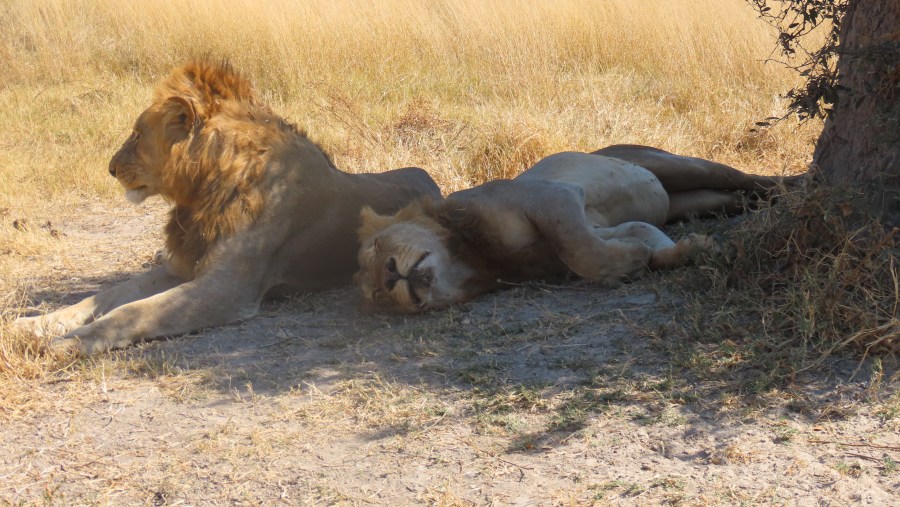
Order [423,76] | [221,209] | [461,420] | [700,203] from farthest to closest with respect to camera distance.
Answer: [423,76], [700,203], [221,209], [461,420]

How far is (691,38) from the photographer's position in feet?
33.3

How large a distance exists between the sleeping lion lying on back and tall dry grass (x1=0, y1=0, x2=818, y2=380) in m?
2.08

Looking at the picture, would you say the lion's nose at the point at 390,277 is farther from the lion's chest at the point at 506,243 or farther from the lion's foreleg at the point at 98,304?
the lion's foreleg at the point at 98,304

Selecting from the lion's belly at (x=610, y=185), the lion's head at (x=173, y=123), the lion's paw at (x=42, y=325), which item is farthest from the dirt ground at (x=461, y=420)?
the lion's head at (x=173, y=123)

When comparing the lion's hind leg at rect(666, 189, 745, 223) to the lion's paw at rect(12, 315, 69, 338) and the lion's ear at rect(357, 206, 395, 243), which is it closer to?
the lion's ear at rect(357, 206, 395, 243)

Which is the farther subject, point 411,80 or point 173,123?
point 411,80

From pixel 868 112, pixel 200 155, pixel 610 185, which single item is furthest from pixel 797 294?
pixel 200 155

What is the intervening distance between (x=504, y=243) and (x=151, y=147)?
181cm

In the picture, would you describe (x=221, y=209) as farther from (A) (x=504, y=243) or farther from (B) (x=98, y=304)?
(A) (x=504, y=243)

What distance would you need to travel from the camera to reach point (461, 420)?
3424 millimetres

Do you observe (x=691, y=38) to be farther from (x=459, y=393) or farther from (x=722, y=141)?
(x=459, y=393)

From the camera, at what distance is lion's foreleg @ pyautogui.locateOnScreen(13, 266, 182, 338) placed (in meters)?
4.77

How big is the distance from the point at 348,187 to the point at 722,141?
3510 millimetres

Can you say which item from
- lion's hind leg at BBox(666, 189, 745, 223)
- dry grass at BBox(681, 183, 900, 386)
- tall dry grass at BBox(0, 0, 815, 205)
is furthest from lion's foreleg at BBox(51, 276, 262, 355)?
tall dry grass at BBox(0, 0, 815, 205)
